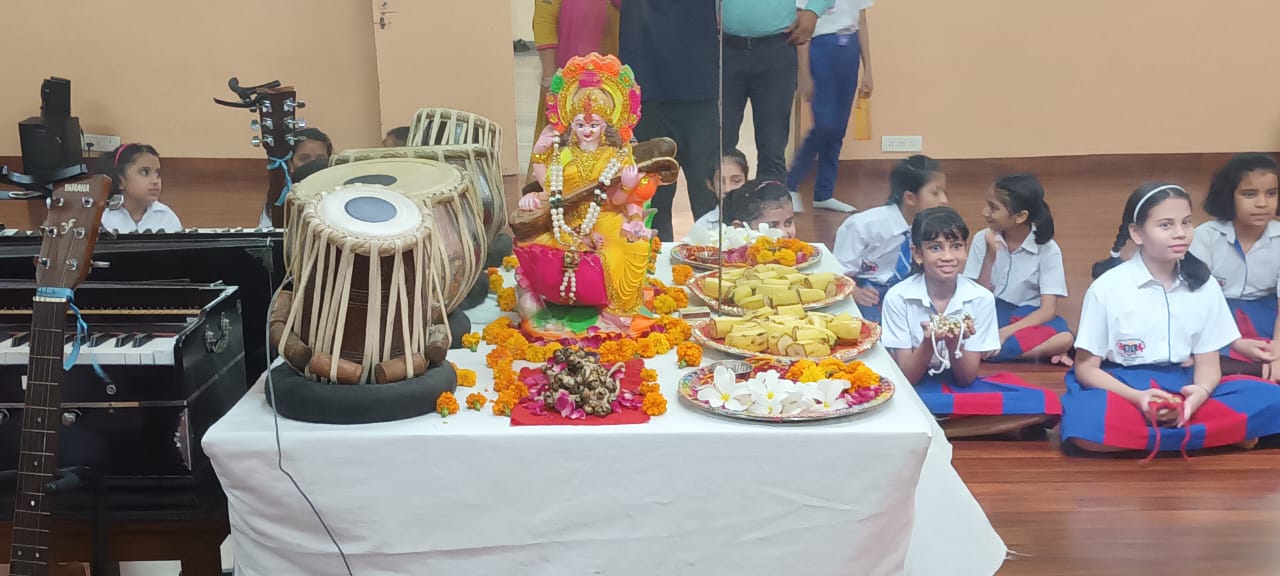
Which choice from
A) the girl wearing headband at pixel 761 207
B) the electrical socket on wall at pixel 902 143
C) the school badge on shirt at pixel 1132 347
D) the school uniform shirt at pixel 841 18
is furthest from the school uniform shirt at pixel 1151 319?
the school uniform shirt at pixel 841 18

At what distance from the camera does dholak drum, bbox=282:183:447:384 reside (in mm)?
1786

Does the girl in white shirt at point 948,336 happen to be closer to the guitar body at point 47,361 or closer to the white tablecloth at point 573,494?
the white tablecloth at point 573,494

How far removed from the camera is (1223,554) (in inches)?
101

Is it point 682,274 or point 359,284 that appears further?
point 682,274

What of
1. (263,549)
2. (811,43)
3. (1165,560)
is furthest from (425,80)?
(1165,560)

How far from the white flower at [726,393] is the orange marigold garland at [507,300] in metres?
0.70

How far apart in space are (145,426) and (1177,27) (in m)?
2.82

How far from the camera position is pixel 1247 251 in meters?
3.25

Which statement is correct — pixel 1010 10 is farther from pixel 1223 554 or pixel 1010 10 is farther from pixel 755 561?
pixel 755 561

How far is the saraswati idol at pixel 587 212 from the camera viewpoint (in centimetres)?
224

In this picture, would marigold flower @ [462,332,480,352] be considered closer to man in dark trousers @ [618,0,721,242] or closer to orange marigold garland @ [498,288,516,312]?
orange marigold garland @ [498,288,516,312]

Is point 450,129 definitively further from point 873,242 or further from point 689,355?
point 873,242

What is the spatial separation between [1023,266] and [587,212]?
65.9 inches

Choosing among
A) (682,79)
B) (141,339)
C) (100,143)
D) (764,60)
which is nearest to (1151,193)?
(764,60)
